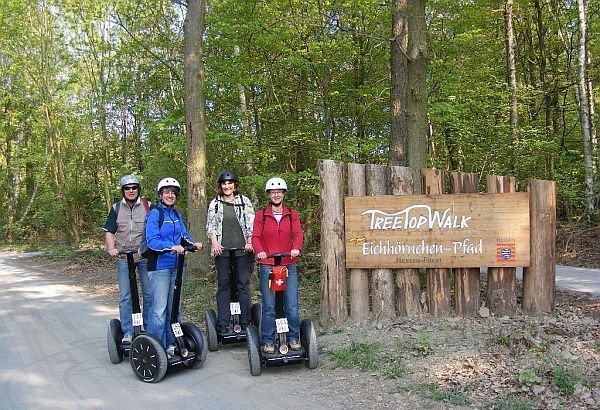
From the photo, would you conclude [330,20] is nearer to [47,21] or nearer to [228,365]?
[228,365]

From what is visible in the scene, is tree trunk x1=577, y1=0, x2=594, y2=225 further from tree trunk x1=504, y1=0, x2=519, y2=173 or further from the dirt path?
the dirt path

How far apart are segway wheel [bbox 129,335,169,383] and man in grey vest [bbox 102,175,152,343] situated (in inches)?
35.5

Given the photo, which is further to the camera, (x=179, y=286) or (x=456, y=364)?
(x=179, y=286)

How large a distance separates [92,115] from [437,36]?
44.0 ft

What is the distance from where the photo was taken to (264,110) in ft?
47.0

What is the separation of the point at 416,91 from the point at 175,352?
583 cm

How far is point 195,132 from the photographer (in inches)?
404

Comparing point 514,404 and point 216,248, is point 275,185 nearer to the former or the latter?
point 216,248

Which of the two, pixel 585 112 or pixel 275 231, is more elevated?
pixel 585 112

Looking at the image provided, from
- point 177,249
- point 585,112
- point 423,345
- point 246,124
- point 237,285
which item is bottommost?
point 423,345

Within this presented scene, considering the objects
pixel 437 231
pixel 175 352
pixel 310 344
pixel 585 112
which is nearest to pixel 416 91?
pixel 437 231

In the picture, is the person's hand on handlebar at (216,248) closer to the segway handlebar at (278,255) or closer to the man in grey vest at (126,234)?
the man in grey vest at (126,234)

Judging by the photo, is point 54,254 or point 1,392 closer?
point 1,392

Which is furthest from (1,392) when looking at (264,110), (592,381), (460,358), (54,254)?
(54,254)
